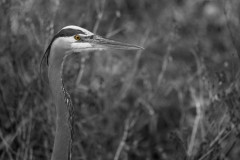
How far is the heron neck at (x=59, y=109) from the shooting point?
207 cm

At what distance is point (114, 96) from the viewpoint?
3865 millimetres

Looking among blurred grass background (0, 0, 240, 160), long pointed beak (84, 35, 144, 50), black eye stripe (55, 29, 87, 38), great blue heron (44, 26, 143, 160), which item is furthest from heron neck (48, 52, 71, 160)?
blurred grass background (0, 0, 240, 160)

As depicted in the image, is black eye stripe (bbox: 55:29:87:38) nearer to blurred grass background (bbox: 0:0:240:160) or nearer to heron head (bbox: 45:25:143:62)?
heron head (bbox: 45:25:143:62)

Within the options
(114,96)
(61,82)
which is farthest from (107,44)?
(114,96)

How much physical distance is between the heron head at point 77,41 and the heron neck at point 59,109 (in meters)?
0.06

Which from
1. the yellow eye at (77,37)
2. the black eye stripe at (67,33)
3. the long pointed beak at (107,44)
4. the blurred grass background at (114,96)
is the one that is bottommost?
the blurred grass background at (114,96)

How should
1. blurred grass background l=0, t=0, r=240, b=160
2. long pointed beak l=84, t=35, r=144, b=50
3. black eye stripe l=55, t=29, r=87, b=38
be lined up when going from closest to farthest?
black eye stripe l=55, t=29, r=87, b=38 < long pointed beak l=84, t=35, r=144, b=50 < blurred grass background l=0, t=0, r=240, b=160

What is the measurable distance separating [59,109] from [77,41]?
0.40 m

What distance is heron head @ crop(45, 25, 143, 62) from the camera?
207cm

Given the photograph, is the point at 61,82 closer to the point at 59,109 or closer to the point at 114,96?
the point at 59,109

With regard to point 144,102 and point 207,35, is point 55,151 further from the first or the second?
point 207,35

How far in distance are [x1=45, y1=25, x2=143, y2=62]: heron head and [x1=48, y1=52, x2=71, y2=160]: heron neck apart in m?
0.06

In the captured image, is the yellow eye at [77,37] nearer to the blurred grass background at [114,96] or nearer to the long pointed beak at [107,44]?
the long pointed beak at [107,44]

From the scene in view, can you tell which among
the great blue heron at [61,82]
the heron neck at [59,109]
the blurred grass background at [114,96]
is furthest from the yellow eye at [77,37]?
the blurred grass background at [114,96]
